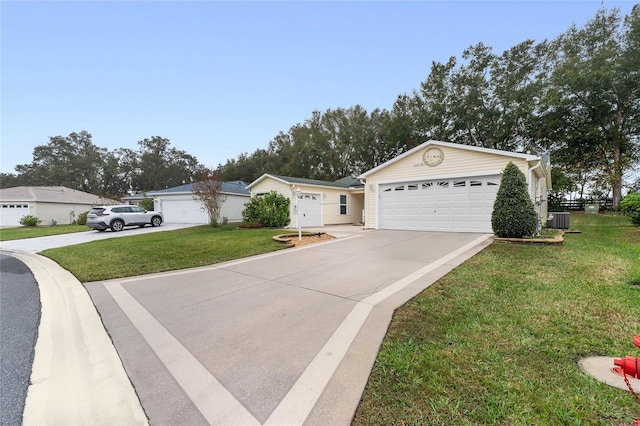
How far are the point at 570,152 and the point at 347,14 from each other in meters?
24.7

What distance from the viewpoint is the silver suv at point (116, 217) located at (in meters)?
14.4

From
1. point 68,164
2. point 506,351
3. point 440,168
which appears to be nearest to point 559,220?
point 440,168

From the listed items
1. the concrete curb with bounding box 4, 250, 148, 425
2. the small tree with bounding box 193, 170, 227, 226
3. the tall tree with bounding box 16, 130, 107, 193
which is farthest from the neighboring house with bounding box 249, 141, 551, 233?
the tall tree with bounding box 16, 130, 107, 193

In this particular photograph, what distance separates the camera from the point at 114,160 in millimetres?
41156

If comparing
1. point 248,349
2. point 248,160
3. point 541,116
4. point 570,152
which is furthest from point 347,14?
point 248,160

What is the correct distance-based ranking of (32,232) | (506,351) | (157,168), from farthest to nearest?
(157,168) → (32,232) → (506,351)

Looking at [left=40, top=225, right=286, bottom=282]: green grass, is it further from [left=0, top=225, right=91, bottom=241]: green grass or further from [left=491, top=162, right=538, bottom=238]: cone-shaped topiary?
[left=0, top=225, right=91, bottom=241]: green grass

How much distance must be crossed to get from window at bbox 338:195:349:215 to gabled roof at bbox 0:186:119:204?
2464 centimetres

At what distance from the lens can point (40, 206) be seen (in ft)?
71.9

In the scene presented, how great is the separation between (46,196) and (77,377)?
30.1 metres

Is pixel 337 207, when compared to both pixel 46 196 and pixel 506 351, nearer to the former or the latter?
pixel 506 351

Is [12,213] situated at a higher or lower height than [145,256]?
higher

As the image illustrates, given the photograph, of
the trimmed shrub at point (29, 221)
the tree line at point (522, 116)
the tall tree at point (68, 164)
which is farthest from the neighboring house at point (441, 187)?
the tall tree at point (68, 164)

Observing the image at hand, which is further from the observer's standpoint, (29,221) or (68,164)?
(68,164)
